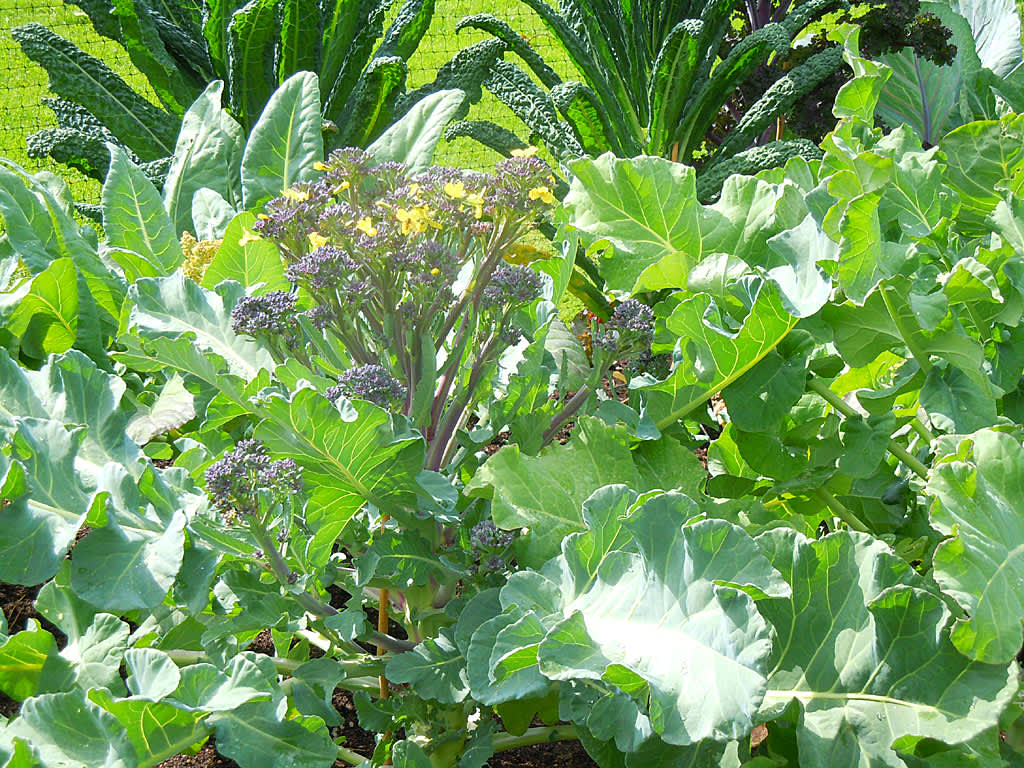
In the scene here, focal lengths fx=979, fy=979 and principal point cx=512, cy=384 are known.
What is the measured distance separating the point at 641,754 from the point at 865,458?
0.50 meters

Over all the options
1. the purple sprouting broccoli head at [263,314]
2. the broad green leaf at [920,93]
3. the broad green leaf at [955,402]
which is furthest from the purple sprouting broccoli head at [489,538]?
the broad green leaf at [920,93]

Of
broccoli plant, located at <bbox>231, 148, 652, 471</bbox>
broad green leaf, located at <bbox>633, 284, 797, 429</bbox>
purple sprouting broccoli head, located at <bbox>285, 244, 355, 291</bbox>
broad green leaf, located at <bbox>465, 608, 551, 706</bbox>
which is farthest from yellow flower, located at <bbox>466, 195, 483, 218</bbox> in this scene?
broad green leaf, located at <bbox>465, 608, 551, 706</bbox>

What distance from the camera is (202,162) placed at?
2043mm

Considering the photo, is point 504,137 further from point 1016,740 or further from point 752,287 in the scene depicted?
point 1016,740

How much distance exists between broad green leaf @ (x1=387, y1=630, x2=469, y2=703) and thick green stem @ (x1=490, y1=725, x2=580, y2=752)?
0.70ft

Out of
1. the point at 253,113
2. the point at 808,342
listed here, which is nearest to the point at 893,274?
the point at 808,342

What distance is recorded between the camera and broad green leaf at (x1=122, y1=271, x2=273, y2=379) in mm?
1278

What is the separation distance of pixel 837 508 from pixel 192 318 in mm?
970

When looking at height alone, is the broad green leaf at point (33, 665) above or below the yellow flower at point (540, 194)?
below

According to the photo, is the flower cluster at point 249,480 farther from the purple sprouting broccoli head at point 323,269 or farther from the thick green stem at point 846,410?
the thick green stem at point 846,410

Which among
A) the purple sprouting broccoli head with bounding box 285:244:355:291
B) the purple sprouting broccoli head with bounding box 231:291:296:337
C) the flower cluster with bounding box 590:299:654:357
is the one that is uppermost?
the purple sprouting broccoli head with bounding box 285:244:355:291

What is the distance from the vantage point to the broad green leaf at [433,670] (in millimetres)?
1211

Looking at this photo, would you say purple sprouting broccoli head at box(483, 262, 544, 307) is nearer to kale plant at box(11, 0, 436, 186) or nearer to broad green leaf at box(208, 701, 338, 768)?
broad green leaf at box(208, 701, 338, 768)

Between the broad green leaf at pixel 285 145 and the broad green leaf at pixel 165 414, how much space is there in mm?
418
